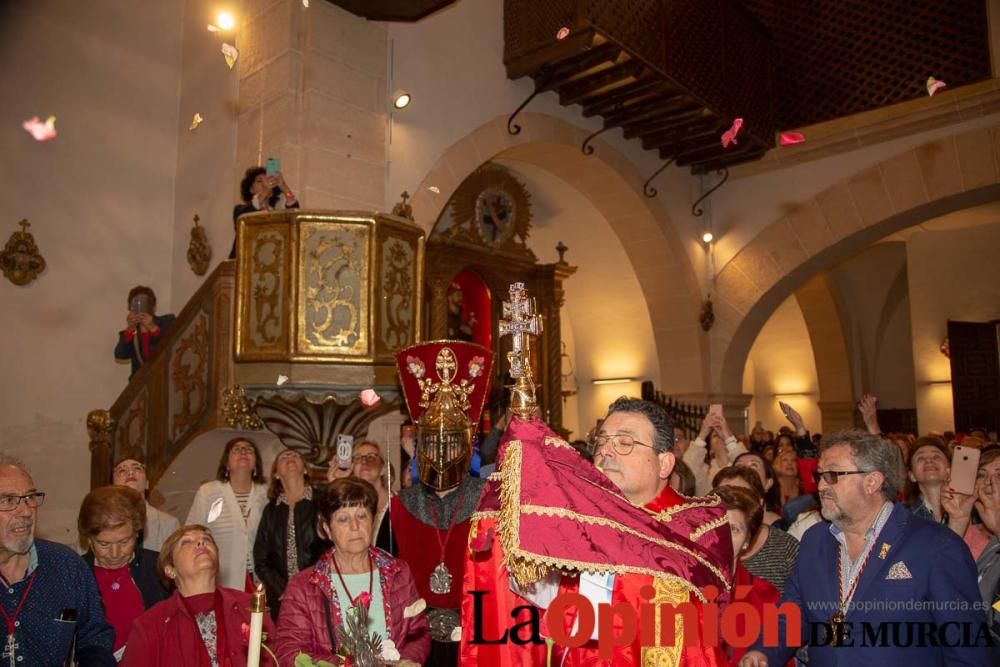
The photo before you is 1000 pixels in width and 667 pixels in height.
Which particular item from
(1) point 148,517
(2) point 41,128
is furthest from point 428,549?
(2) point 41,128

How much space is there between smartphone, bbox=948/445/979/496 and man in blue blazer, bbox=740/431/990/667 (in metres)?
0.58

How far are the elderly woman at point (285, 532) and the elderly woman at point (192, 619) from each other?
1235 mm

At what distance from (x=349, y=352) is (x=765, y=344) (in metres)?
12.3

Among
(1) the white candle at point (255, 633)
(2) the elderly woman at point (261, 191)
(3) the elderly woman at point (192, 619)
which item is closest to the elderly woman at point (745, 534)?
(3) the elderly woman at point (192, 619)

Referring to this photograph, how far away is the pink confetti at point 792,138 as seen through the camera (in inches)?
375

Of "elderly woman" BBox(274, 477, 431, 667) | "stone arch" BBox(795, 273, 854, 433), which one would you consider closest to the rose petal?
"elderly woman" BBox(274, 477, 431, 667)

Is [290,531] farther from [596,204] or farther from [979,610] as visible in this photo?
[596,204]

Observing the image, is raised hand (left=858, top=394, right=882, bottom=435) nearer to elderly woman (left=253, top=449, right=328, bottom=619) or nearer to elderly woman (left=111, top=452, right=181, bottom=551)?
elderly woman (left=253, top=449, right=328, bottom=619)

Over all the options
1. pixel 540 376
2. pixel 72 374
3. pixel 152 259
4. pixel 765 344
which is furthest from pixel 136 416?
pixel 765 344

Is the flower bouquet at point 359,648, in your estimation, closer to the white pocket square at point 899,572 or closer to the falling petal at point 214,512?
the white pocket square at point 899,572

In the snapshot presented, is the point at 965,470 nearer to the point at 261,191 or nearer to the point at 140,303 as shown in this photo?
the point at 261,191

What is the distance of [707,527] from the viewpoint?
2.04 meters

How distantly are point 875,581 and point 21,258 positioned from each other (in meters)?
6.98

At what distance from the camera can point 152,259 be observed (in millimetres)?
7570
